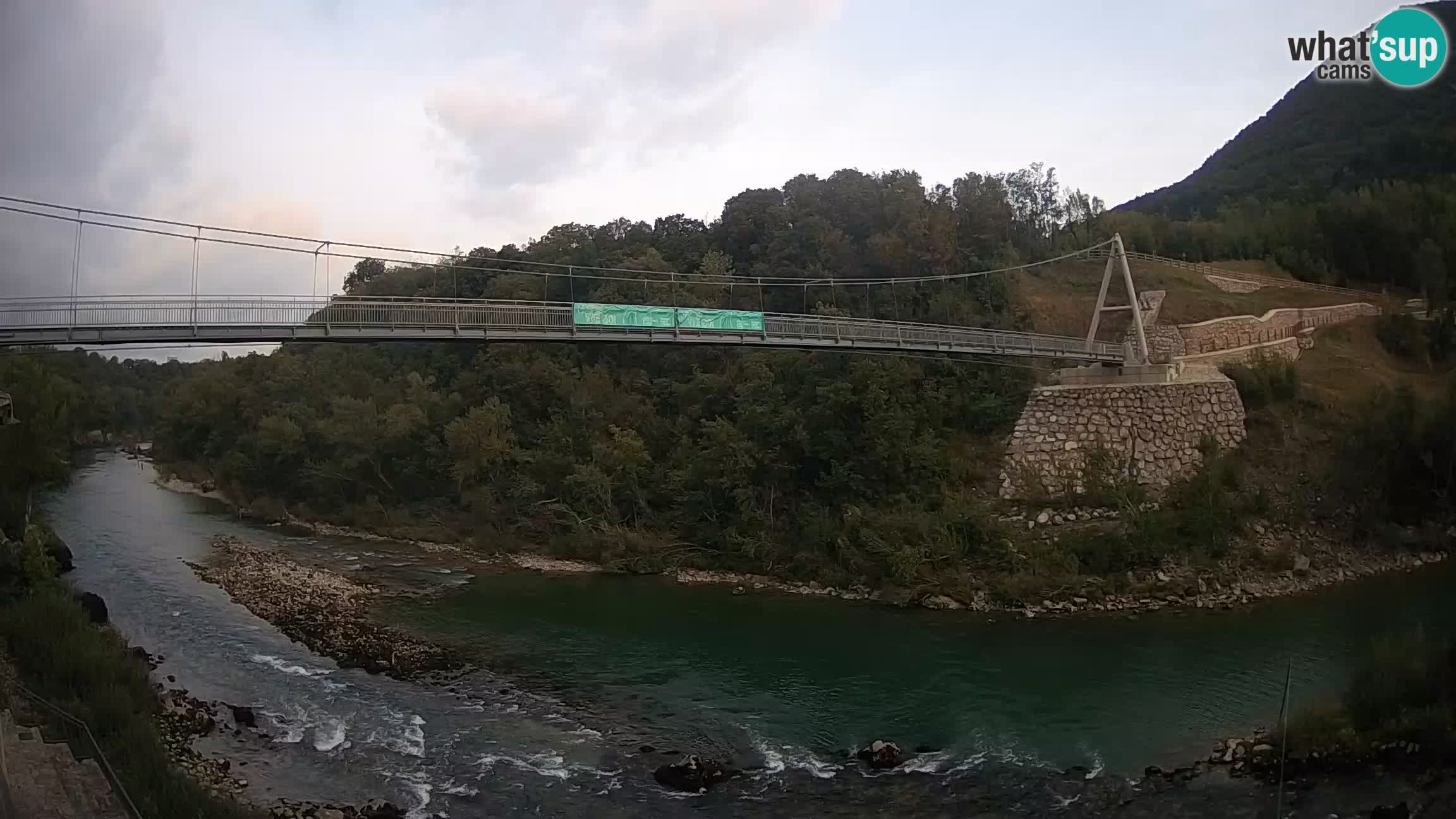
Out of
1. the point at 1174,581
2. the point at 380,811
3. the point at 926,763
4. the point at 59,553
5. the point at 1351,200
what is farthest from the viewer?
the point at 1351,200

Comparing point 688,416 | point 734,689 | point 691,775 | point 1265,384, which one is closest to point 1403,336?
point 1265,384

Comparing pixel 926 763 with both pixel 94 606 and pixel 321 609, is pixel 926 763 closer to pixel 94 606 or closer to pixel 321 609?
pixel 321 609

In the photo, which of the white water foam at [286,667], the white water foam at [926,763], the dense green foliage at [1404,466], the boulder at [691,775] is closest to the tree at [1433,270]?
the dense green foliage at [1404,466]

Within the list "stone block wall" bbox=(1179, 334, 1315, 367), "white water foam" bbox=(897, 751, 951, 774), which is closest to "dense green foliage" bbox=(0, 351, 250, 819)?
"white water foam" bbox=(897, 751, 951, 774)

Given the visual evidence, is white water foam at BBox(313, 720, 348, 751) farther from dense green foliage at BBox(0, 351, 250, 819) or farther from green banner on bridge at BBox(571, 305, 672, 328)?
green banner on bridge at BBox(571, 305, 672, 328)

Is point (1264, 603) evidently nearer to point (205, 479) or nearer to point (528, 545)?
point (528, 545)

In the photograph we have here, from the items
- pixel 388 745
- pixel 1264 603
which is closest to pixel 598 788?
pixel 388 745

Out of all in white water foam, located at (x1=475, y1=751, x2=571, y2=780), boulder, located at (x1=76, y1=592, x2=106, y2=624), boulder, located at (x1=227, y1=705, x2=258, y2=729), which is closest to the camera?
white water foam, located at (x1=475, y1=751, x2=571, y2=780)
